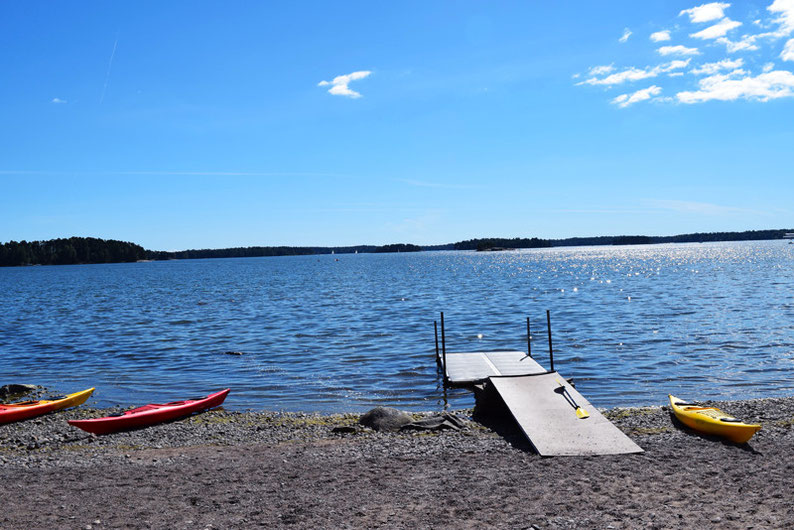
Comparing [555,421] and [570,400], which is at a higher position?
[570,400]

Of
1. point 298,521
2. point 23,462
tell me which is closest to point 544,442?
point 298,521

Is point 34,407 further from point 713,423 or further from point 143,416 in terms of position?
point 713,423

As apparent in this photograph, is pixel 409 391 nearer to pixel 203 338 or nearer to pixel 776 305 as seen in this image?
pixel 203 338

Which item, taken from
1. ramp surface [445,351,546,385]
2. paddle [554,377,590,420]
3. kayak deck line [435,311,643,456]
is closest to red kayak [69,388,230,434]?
kayak deck line [435,311,643,456]

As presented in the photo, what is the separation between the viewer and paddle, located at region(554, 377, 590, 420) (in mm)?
14653

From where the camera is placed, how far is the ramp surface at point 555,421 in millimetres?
12770

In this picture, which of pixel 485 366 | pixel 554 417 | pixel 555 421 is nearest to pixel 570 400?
pixel 554 417

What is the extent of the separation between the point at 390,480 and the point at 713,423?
26.7 ft

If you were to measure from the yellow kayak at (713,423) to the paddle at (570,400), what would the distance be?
106 inches

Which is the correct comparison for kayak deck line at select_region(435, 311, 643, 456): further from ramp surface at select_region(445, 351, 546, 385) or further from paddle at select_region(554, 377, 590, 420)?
ramp surface at select_region(445, 351, 546, 385)

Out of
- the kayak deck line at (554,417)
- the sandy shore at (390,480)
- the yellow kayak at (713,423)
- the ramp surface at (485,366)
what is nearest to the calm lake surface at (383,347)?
the ramp surface at (485,366)

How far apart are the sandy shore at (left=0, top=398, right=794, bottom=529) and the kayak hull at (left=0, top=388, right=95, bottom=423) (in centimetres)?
261

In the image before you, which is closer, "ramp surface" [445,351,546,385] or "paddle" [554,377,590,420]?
"paddle" [554,377,590,420]

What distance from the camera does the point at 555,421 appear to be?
47.6ft
